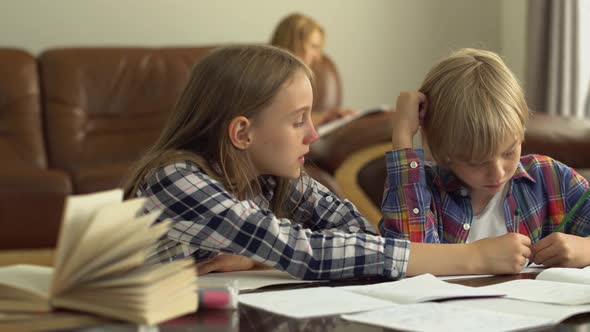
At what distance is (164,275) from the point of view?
86 cm

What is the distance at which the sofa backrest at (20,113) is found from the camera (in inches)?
143

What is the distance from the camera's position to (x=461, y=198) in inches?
61.5

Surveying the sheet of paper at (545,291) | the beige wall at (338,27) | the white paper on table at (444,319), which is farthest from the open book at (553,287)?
the beige wall at (338,27)

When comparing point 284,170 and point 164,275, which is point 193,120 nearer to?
point 284,170

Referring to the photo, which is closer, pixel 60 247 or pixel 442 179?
pixel 60 247

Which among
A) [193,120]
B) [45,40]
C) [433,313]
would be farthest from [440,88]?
[45,40]

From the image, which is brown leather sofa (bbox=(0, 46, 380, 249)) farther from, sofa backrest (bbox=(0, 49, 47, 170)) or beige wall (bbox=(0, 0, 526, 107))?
beige wall (bbox=(0, 0, 526, 107))

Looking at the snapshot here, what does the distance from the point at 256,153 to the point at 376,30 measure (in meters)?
3.37

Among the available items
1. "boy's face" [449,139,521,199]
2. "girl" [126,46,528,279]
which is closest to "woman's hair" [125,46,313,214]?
"girl" [126,46,528,279]

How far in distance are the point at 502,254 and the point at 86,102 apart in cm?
289

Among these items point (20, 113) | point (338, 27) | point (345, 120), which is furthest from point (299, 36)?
point (20, 113)

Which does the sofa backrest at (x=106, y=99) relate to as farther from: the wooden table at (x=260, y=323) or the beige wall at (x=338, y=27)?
the wooden table at (x=260, y=323)

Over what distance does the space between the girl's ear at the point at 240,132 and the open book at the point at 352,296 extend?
365 mm

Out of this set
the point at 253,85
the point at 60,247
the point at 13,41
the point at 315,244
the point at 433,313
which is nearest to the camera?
the point at 60,247
